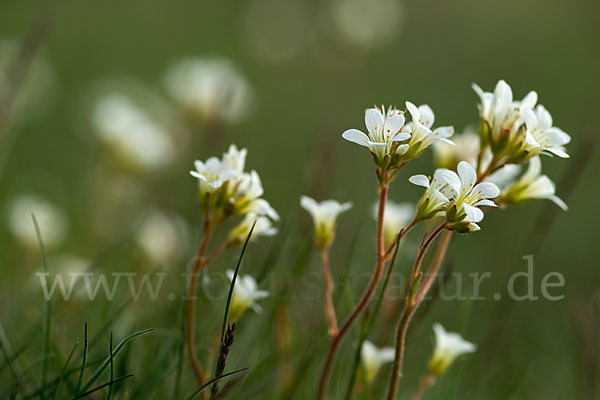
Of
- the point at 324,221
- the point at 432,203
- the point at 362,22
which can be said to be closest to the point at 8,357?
the point at 324,221

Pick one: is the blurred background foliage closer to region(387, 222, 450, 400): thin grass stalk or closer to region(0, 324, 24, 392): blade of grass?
region(0, 324, 24, 392): blade of grass

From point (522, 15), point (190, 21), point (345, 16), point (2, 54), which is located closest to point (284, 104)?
point (345, 16)

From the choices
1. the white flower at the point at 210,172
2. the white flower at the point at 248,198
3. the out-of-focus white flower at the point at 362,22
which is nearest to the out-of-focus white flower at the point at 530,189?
the white flower at the point at 248,198

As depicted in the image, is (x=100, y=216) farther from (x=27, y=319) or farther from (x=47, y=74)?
(x=47, y=74)

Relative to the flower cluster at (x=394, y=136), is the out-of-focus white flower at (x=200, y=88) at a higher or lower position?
lower

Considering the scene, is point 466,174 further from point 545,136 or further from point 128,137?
point 128,137

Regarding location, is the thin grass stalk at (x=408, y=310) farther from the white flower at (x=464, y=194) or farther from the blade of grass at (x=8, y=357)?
the blade of grass at (x=8, y=357)
